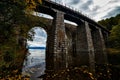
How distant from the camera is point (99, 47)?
103 feet

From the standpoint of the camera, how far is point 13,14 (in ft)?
26.8

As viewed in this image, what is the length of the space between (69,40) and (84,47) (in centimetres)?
632

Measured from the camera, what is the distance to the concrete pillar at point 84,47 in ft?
78.6

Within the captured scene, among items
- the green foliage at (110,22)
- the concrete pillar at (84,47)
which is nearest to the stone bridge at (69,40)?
the concrete pillar at (84,47)

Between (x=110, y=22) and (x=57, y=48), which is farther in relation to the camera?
(x=110, y=22)

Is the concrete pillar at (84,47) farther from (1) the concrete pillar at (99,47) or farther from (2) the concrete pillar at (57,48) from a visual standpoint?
(2) the concrete pillar at (57,48)

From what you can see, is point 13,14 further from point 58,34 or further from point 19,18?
point 58,34

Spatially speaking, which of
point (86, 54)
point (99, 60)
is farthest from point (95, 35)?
point (86, 54)

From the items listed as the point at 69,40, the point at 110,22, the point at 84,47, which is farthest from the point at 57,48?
the point at 110,22

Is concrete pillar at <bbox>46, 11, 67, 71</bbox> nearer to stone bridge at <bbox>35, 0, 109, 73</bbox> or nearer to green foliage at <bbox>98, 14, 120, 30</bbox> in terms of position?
stone bridge at <bbox>35, 0, 109, 73</bbox>

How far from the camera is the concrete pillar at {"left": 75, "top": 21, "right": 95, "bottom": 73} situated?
23969 mm

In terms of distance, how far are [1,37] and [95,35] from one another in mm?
26919

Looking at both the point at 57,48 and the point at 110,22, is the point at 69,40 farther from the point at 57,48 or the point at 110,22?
the point at 110,22

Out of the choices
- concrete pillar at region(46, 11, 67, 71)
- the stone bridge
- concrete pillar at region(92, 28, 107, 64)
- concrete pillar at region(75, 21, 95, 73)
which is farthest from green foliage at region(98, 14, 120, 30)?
concrete pillar at region(46, 11, 67, 71)
